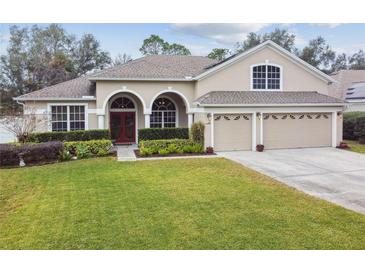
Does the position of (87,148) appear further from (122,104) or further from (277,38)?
(277,38)

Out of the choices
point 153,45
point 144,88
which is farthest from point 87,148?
point 153,45

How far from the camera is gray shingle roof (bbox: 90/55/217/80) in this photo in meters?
19.4

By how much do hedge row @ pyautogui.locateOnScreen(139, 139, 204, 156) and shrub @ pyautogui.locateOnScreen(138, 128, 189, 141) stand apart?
1261mm

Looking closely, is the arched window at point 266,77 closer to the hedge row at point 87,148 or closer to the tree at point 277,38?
the hedge row at point 87,148

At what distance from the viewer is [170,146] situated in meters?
17.1

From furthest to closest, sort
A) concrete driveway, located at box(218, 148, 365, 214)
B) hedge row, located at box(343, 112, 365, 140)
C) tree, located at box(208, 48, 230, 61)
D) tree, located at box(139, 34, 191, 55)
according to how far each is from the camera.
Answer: tree, located at box(208, 48, 230, 61) < tree, located at box(139, 34, 191, 55) < hedge row, located at box(343, 112, 365, 140) < concrete driveway, located at box(218, 148, 365, 214)

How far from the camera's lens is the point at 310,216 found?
730 centimetres


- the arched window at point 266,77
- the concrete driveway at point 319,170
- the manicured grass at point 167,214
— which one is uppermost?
the arched window at point 266,77

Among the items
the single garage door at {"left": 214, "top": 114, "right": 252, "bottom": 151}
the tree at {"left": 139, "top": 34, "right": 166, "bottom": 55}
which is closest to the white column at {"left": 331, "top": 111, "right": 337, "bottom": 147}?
the single garage door at {"left": 214, "top": 114, "right": 252, "bottom": 151}

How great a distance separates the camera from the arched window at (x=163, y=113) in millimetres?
21641

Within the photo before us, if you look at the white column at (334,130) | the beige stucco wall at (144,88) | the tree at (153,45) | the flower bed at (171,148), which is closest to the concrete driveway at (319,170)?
the white column at (334,130)

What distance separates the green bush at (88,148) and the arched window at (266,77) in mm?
9641

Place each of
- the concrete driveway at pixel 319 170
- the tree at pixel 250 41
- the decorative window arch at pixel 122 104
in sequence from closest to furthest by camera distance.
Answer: the concrete driveway at pixel 319 170, the decorative window arch at pixel 122 104, the tree at pixel 250 41

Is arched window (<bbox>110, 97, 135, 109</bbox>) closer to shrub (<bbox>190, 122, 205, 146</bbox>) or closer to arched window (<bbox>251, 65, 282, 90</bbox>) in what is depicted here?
shrub (<bbox>190, 122, 205, 146</bbox>)
